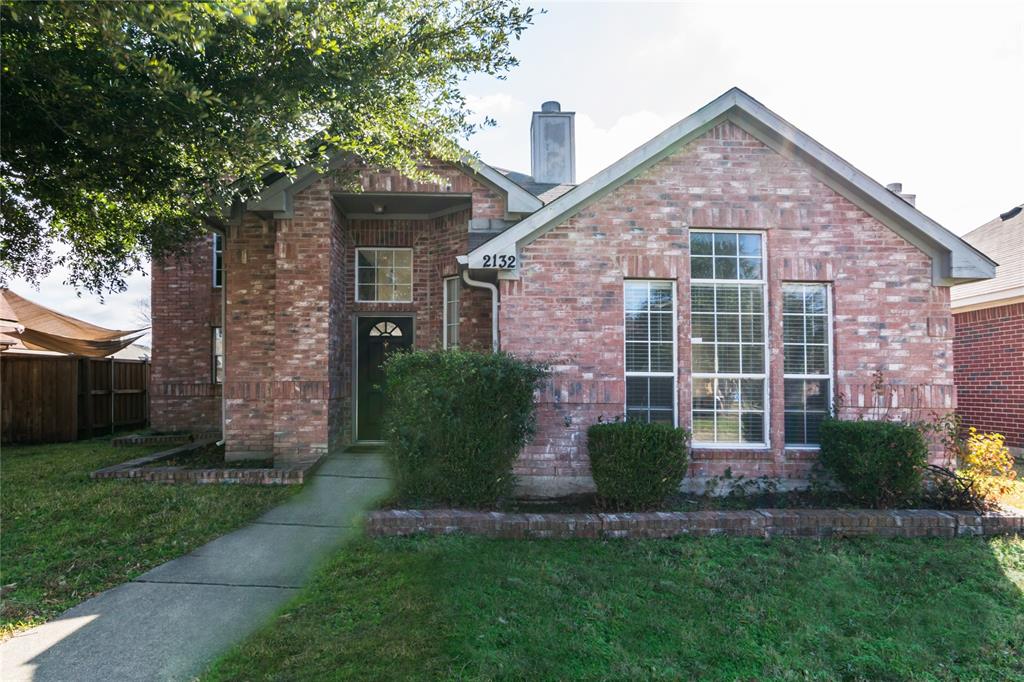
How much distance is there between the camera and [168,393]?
560 inches

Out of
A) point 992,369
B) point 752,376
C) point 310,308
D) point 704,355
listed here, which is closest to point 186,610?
point 310,308

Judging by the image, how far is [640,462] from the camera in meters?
6.58

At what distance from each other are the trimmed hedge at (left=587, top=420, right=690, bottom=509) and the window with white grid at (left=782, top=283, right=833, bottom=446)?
201cm

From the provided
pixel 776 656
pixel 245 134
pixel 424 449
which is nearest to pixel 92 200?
pixel 245 134

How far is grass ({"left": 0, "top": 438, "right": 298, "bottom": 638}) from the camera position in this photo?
5043 mm

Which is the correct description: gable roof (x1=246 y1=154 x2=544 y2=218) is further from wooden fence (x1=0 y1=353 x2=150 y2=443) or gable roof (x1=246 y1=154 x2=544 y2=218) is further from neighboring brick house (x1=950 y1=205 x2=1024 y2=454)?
neighboring brick house (x1=950 y1=205 x2=1024 y2=454)

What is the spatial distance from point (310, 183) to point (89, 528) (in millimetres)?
5612

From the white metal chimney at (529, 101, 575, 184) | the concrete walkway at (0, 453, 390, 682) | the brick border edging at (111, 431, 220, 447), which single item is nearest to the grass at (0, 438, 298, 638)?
the concrete walkway at (0, 453, 390, 682)

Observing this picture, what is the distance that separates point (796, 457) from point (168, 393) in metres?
13.8

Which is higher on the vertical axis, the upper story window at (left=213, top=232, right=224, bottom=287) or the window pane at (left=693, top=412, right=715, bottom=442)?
the upper story window at (left=213, top=232, right=224, bottom=287)

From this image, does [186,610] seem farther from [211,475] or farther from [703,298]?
[703,298]

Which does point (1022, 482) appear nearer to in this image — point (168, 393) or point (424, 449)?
point (424, 449)

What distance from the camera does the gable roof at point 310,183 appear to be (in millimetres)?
9062

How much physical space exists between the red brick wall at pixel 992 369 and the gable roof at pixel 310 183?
31.3ft
